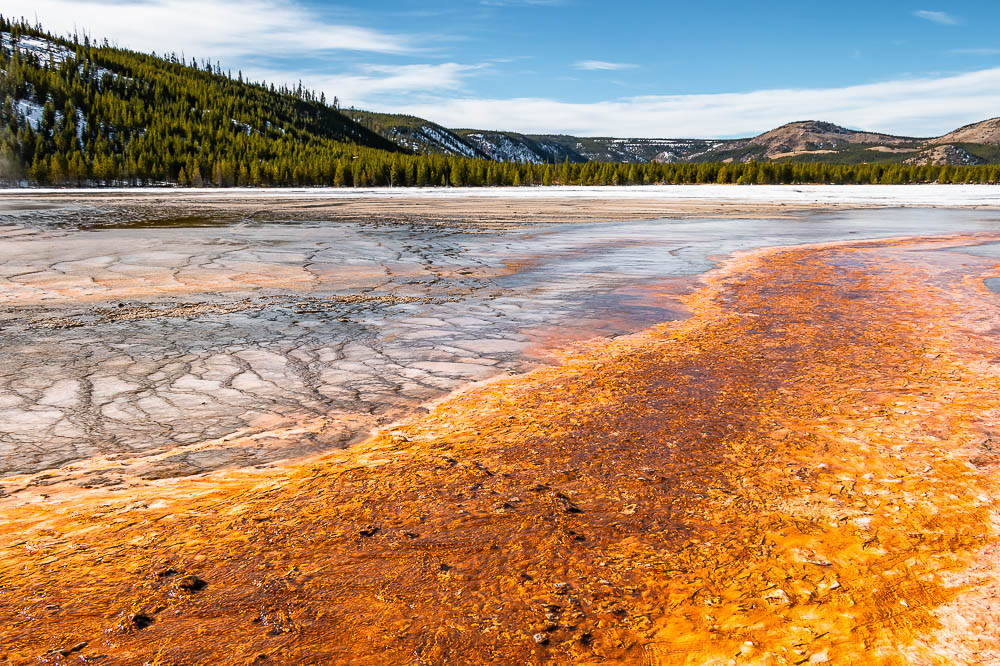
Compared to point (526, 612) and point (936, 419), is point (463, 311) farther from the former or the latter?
point (526, 612)

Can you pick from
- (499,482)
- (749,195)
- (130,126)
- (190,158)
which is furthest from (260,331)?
(130,126)

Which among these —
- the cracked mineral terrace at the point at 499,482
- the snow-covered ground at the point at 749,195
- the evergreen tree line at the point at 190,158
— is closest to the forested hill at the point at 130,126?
the evergreen tree line at the point at 190,158

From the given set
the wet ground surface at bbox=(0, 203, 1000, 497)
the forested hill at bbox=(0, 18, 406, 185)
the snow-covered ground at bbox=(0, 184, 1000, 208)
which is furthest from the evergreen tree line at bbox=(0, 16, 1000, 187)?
the wet ground surface at bbox=(0, 203, 1000, 497)

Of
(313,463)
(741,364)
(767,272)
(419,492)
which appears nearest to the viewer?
(419,492)

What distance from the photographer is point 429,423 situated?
491cm

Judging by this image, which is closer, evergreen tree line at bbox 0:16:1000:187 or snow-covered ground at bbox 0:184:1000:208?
snow-covered ground at bbox 0:184:1000:208

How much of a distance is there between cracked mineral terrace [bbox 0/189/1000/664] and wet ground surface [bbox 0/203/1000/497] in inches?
2.1

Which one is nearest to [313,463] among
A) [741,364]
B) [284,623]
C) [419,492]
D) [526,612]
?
[419,492]

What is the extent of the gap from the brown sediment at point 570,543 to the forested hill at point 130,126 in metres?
114

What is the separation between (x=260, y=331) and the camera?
768cm

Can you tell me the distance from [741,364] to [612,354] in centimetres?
130

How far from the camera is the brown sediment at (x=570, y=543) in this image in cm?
250

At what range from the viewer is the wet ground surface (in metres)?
4.61

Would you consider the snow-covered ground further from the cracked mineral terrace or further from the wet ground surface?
the cracked mineral terrace
